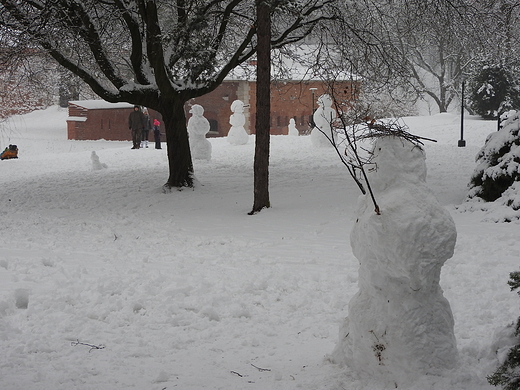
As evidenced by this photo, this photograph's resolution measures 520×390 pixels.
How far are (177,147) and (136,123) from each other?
11202mm

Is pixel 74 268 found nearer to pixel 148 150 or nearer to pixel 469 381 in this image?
pixel 469 381

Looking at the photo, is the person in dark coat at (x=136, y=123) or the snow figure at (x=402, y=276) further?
the person in dark coat at (x=136, y=123)

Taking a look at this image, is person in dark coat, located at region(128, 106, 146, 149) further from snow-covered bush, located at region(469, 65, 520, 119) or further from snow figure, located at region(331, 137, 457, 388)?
snow figure, located at region(331, 137, 457, 388)

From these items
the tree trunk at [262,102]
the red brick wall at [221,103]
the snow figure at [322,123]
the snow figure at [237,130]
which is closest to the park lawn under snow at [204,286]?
the tree trunk at [262,102]

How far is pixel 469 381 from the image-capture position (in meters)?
4.07

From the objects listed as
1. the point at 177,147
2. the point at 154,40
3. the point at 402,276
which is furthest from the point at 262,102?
the point at 402,276

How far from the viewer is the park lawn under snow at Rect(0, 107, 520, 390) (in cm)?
480

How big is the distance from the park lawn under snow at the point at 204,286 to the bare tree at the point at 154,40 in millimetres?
2076

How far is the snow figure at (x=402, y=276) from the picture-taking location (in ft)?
13.4

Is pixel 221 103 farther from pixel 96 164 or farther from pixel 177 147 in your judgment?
pixel 177 147

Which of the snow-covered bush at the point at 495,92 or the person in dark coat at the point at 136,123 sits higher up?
the snow-covered bush at the point at 495,92

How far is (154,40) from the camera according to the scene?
13.2 m

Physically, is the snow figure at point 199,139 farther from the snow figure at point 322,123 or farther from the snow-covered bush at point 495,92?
the snow-covered bush at point 495,92

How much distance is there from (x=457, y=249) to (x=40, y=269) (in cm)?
556
